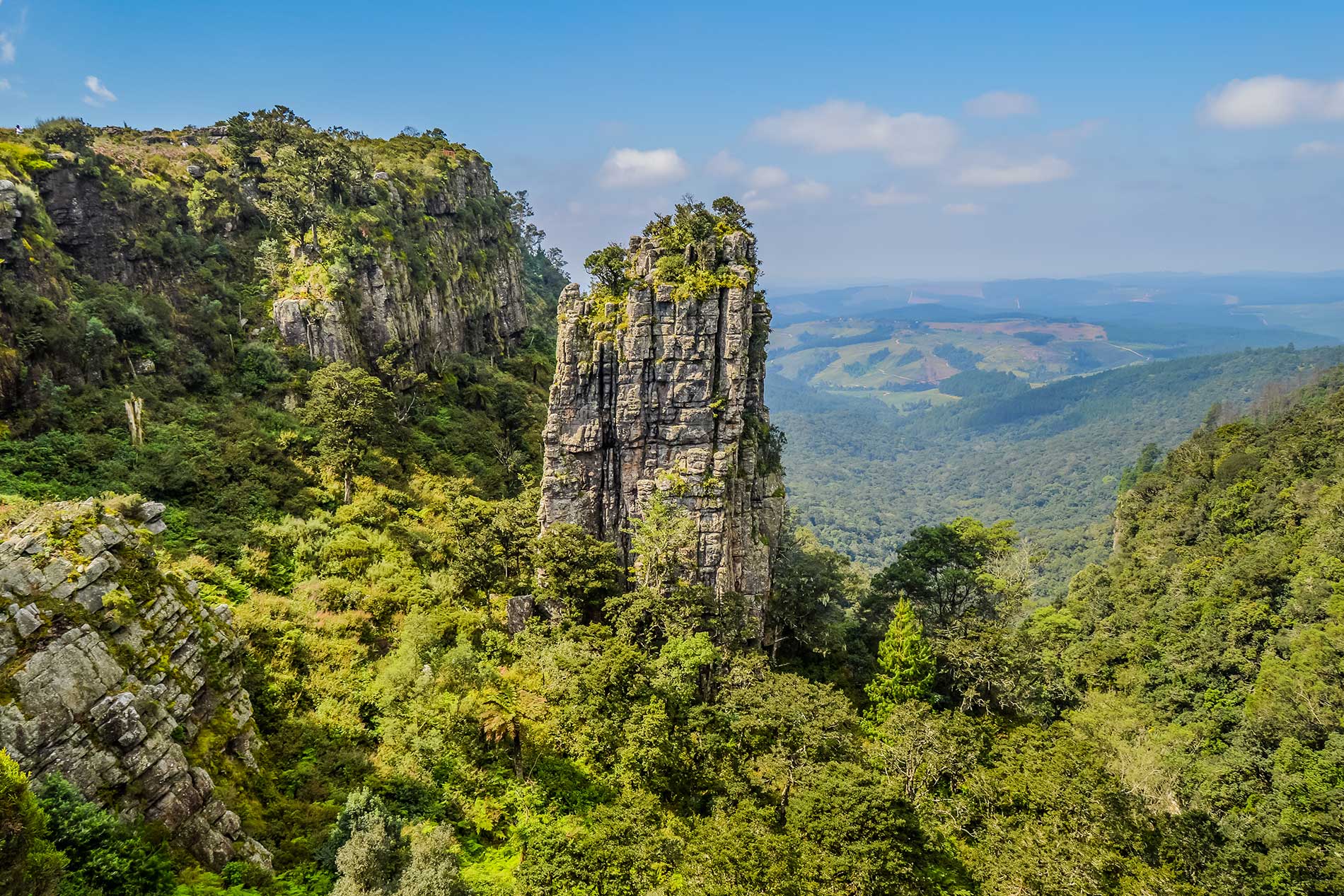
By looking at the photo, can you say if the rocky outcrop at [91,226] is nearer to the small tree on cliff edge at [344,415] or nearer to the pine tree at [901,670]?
the small tree on cliff edge at [344,415]

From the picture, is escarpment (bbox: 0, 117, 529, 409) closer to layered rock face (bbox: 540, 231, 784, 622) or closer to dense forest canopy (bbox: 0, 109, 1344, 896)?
dense forest canopy (bbox: 0, 109, 1344, 896)

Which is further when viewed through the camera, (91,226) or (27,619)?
(91,226)

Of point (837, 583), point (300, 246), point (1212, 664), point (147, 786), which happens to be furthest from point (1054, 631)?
point (300, 246)

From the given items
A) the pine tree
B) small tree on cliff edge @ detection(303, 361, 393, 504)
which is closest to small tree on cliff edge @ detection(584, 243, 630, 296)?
small tree on cliff edge @ detection(303, 361, 393, 504)

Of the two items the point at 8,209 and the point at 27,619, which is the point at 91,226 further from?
the point at 27,619

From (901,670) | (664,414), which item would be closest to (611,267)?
(664,414)

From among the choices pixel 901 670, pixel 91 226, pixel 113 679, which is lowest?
pixel 901 670

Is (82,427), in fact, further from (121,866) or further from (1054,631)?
(1054,631)
